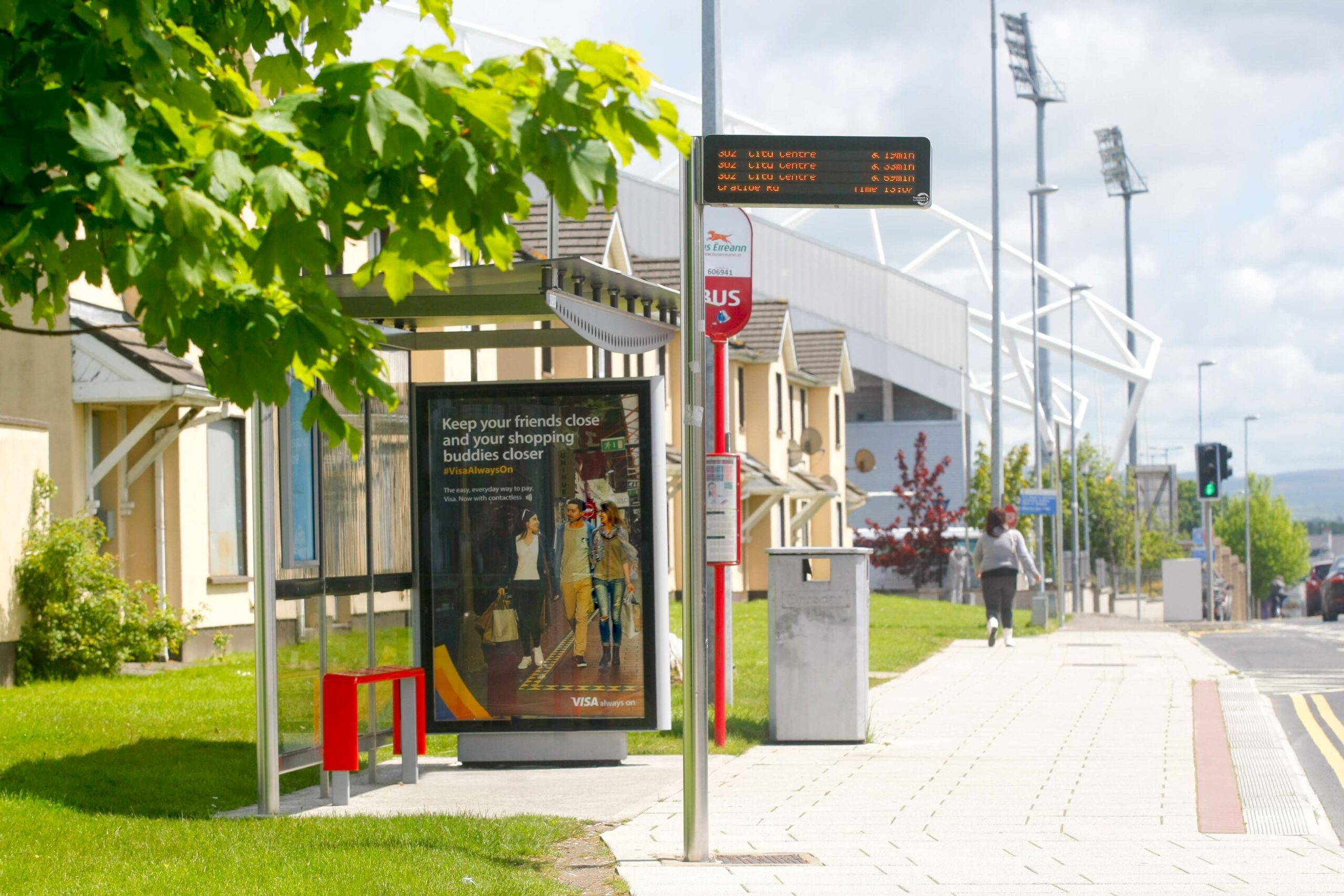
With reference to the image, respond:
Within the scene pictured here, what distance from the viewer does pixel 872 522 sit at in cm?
5556

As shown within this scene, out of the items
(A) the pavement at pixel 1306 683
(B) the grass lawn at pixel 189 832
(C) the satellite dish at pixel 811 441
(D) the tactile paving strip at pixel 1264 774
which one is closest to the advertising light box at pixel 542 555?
(B) the grass lawn at pixel 189 832

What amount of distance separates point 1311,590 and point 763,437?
2369cm

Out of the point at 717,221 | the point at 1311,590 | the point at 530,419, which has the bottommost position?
the point at 1311,590

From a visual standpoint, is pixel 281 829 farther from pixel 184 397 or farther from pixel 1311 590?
pixel 1311 590

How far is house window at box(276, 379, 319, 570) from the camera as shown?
8.88 meters

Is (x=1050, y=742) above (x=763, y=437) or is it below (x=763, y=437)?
below

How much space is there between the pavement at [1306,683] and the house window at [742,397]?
43.8 ft

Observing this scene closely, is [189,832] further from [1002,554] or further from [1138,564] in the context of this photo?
[1138,564]

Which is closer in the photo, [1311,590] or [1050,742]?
[1050,742]

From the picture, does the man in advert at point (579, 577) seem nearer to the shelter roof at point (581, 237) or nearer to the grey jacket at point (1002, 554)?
the grey jacket at point (1002, 554)

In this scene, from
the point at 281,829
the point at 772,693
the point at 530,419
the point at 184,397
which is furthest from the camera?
the point at 184,397

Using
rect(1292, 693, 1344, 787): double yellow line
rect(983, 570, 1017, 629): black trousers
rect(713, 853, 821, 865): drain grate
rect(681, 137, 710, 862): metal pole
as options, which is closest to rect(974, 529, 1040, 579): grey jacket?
rect(983, 570, 1017, 629): black trousers

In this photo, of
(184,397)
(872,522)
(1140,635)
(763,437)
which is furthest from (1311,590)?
(184,397)

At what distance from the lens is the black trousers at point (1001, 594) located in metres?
22.3
